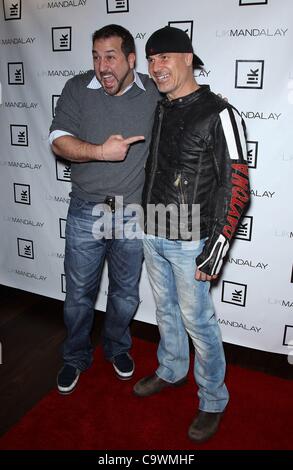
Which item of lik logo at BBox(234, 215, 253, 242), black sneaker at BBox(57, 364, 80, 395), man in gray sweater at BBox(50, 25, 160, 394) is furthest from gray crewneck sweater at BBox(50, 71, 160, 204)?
black sneaker at BBox(57, 364, 80, 395)

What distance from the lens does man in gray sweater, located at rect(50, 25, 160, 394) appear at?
2.09 meters

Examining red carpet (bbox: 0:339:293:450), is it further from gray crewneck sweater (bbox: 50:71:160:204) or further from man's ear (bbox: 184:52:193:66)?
man's ear (bbox: 184:52:193:66)

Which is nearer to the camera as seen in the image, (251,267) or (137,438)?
(137,438)

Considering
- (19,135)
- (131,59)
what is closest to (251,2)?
(131,59)

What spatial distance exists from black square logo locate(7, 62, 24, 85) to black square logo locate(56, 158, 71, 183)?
2.19 feet

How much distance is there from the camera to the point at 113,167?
2.24m

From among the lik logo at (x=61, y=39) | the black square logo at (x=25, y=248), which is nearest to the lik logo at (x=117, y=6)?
the lik logo at (x=61, y=39)

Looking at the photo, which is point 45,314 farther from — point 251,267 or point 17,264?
point 251,267

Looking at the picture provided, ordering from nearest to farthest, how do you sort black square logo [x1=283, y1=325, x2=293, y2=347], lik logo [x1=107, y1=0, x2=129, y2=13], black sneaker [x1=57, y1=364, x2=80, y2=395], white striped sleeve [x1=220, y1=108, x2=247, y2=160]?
white striped sleeve [x1=220, y1=108, x2=247, y2=160] < black sneaker [x1=57, y1=364, x2=80, y2=395] < lik logo [x1=107, y1=0, x2=129, y2=13] < black square logo [x1=283, y1=325, x2=293, y2=347]

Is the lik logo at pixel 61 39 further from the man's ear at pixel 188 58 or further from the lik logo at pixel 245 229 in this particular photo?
the lik logo at pixel 245 229

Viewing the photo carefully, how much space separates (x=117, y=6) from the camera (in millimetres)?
2732

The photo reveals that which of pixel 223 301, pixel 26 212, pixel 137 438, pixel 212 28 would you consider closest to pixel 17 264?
pixel 26 212

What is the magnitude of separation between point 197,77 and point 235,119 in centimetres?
96

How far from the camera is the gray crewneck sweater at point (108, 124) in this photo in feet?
7.12
